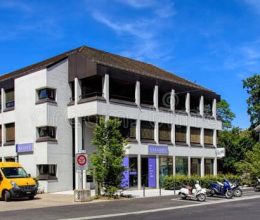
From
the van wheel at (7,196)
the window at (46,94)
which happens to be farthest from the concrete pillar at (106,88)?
the van wheel at (7,196)

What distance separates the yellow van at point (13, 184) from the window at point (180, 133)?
17971 mm

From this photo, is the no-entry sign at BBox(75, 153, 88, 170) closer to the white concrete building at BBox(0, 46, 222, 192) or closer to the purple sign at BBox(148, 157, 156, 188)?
the white concrete building at BBox(0, 46, 222, 192)

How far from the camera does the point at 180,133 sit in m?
45.2

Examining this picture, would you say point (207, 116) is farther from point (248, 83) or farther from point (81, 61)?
point (248, 83)

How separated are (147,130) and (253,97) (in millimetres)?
32187

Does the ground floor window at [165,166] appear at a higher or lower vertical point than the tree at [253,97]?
lower

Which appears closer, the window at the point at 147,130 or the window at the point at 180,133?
the window at the point at 147,130

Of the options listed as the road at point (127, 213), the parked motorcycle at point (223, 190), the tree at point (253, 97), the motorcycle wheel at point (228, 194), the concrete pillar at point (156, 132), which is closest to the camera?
the road at point (127, 213)

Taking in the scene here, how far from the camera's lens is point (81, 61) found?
38062 millimetres

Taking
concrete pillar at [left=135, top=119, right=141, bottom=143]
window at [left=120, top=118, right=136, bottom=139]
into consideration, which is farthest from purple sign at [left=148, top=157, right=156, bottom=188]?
window at [left=120, top=118, right=136, bottom=139]

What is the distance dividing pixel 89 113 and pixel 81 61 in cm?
420

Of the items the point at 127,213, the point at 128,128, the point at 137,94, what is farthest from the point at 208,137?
the point at 127,213

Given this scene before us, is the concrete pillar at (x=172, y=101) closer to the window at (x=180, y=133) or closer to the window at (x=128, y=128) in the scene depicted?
the window at (x=180, y=133)

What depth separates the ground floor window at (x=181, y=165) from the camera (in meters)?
44.4
